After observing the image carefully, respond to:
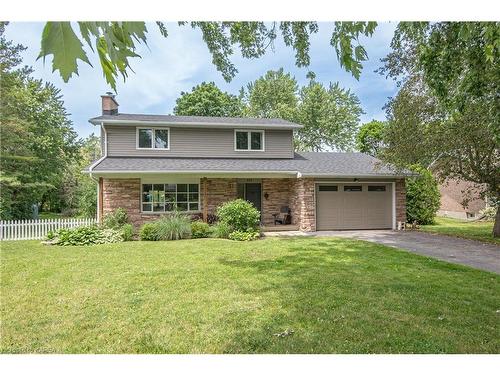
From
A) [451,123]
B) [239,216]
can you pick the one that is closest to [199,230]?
[239,216]

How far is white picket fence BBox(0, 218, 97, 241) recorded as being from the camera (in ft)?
32.0

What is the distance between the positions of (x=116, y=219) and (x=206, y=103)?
15.6 meters

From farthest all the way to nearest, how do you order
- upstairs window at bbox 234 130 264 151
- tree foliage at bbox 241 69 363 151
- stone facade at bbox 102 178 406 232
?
tree foliage at bbox 241 69 363 151 < upstairs window at bbox 234 130 264 151 < stone facade at bbox 102 178 406 232

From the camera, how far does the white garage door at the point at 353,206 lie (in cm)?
1167

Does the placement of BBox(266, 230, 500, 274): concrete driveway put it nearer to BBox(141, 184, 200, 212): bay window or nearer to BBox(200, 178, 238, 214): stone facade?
BBox(200, 178, 238, 214): stone facade

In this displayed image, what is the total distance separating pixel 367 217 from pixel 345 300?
848 centimetres

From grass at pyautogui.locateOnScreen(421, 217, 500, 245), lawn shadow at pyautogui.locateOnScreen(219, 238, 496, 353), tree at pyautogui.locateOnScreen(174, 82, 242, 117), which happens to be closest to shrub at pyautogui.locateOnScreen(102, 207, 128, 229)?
lawn shadow at pyautogui.locateOnScreen(219, 238, 496, 353)

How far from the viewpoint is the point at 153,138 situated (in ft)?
39.9

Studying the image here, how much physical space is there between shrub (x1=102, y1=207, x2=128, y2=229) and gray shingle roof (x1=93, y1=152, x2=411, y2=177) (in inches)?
56.6

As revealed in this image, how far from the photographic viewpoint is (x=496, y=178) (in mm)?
9703

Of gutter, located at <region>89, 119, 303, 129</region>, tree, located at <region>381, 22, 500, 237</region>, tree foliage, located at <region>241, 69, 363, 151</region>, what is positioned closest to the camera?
tree, located at <region>381, 22, 500, 237</region>

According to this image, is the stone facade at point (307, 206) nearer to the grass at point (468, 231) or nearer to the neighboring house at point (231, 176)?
the neighboring house at point (231, 176)
